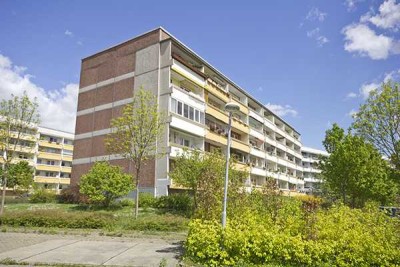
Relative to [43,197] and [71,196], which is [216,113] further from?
[43,197]

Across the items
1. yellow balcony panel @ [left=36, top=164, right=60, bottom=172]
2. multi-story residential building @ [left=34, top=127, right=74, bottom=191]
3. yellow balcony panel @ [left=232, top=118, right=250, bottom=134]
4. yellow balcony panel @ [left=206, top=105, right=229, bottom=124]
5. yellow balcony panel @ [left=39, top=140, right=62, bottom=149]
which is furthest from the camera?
yellow balcony panel @ [left=39, top=140, right=62, bottom=149]

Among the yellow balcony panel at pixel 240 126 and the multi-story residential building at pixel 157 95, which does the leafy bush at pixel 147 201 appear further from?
the yellow balcony panel at pixel 240 126

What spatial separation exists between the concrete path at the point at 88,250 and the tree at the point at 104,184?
8.82 metres

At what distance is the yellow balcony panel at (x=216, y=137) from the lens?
33.7 m

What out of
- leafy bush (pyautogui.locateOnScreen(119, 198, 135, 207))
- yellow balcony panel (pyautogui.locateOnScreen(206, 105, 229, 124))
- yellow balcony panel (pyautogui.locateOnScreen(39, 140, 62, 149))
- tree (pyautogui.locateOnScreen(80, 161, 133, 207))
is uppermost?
yellow balcony panel (pyautogui.locateOnScreen(39, 140, 62, 149))

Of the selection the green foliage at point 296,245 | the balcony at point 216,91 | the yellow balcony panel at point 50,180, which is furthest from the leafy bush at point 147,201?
the yellow balcony panel at point 50,180

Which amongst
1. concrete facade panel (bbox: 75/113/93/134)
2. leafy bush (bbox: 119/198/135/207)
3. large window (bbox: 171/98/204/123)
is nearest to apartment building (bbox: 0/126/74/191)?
concrete facade panel (bbox: 75/113/93/134)

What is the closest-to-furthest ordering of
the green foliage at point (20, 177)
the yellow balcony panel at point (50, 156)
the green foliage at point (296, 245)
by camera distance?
the green foliage at point (296, 245), the green foliage at point (20, 177), the yellow balcony panel at point (50, 156)

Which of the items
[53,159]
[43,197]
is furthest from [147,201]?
[53,159]

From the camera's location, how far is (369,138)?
926 inches

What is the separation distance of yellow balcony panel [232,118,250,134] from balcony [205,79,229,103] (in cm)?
345

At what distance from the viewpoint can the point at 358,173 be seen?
2858cm

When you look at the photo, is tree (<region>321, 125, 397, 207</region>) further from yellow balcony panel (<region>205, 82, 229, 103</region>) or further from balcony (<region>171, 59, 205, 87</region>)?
balcony (<region>171, 59, 205, 87</region>)

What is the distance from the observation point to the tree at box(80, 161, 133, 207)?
22703mm
